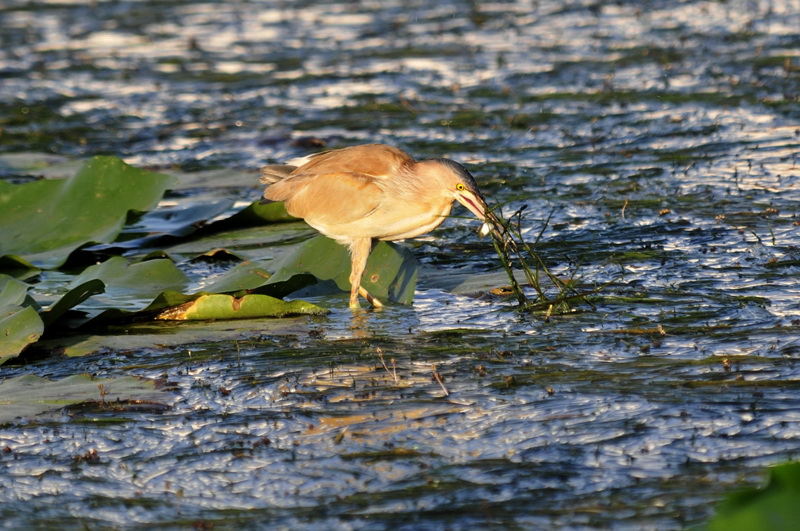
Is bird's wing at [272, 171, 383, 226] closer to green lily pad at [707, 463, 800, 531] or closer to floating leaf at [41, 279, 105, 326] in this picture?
floating leaf at [41, 279, 105, 326]

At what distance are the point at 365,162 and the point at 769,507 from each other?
384 cm

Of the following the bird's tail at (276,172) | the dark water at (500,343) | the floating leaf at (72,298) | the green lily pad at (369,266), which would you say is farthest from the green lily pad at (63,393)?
the bird's tail at (276,172)

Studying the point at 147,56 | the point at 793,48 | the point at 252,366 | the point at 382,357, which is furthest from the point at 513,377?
the point at 147,56

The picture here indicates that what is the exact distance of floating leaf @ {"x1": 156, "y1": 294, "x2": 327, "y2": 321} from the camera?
5.67 m

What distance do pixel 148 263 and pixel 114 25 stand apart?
41.0ft

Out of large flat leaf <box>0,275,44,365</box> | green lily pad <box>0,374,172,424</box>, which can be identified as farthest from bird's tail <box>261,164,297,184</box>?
green lily pad <box>0,374,172,424</box>

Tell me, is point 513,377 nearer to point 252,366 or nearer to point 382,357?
point 382,357

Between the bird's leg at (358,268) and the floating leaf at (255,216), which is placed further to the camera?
the floating leaf at (255,216)

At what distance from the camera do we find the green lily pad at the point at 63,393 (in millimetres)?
4609

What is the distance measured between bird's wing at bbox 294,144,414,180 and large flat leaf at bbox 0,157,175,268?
1.05m

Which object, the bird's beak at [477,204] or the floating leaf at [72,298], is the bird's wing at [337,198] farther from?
the floating leaf at [72,298]

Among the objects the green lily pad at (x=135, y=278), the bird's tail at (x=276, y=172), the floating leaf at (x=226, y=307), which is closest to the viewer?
the floating leaf at (x=226, y=307)

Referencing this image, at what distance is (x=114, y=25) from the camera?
17734 millimetres

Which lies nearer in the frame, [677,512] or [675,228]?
[677,512]
